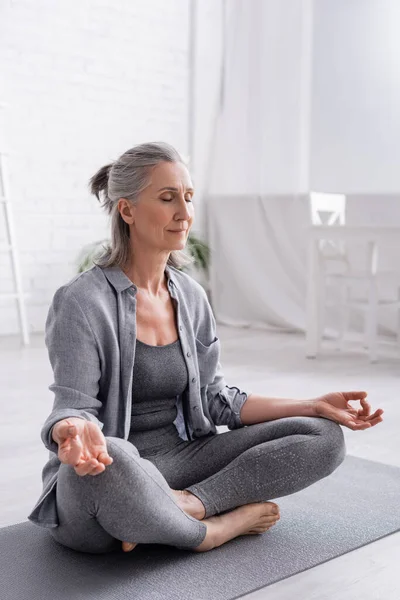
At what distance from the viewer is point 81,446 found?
139 centimetres

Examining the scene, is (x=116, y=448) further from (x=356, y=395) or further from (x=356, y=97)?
(x=356, y=97)

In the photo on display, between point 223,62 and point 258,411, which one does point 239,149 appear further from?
point 258,411

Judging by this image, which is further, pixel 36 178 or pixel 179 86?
pixel 179 86

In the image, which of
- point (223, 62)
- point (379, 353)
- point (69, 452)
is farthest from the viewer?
point (223, 62)

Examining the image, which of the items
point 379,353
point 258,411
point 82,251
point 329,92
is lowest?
point 379,353

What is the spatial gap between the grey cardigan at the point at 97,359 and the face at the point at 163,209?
0.11 m

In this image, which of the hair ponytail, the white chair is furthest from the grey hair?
the white chair

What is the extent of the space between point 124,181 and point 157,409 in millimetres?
468

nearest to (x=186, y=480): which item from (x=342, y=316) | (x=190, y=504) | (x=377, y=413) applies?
(x=190, y=504)

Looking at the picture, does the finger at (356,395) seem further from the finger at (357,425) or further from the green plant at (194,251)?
the green plant at (194,251)

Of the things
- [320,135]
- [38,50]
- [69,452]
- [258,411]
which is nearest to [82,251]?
[38,50]

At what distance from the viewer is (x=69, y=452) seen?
1.38m

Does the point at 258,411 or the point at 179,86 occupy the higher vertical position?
the point at 179,86

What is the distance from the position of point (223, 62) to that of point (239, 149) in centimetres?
61
